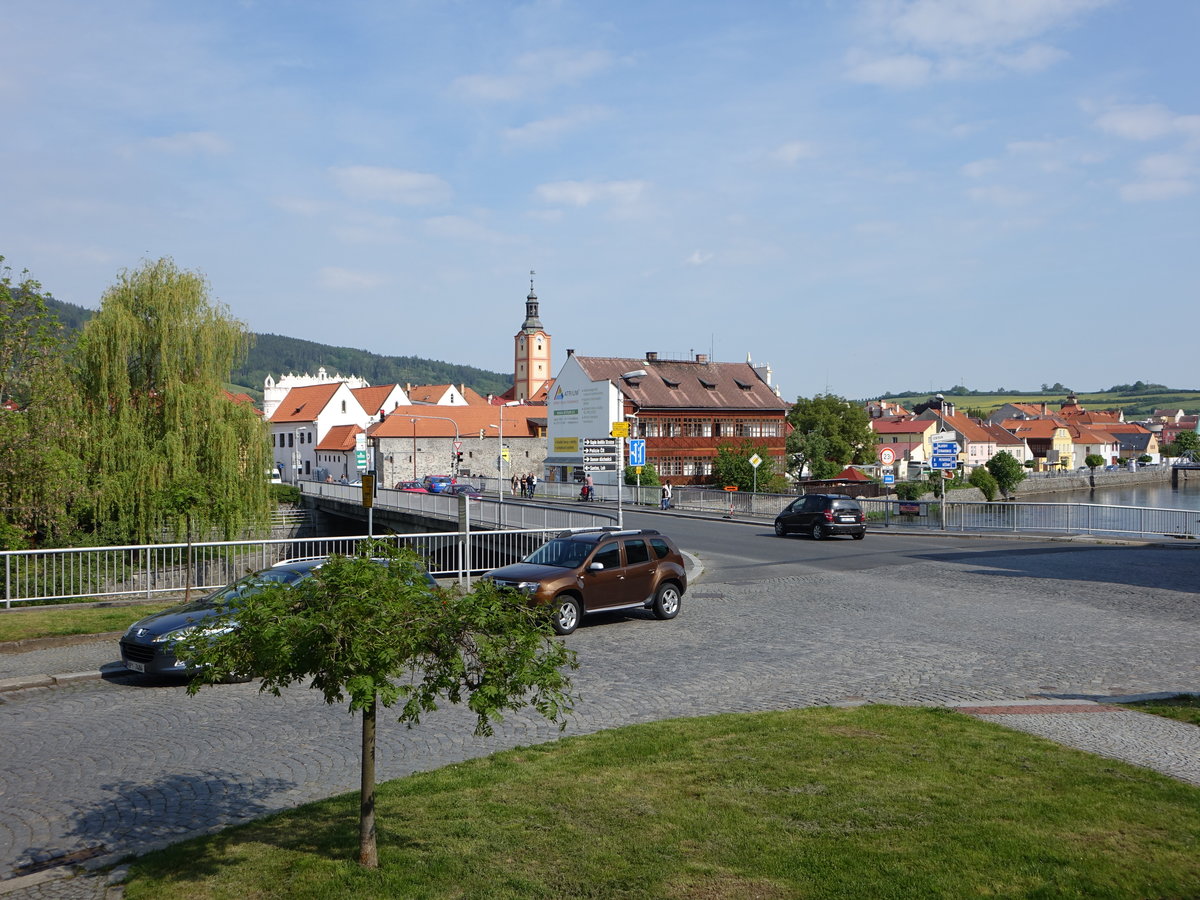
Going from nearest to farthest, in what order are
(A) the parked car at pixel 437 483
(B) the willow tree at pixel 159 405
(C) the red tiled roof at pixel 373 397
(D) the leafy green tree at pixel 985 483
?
(B) the willow tree at pixel 159 405
(A) the parked car at pixel 437 483
(D) the leafy green tree at pixel 985 483
(C) the red tiled roof at pixel 373 397

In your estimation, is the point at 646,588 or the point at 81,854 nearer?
the point at 81,854

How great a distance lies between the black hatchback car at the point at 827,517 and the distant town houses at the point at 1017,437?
3107 inches

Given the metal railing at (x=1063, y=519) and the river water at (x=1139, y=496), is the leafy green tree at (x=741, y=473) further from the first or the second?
the river water at (x=1139, y=496)

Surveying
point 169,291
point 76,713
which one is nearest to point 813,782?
point 76,713

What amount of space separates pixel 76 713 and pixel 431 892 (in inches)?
299

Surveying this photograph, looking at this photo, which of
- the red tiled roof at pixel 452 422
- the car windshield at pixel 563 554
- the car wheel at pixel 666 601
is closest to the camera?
the car windshield at pixel 563 554

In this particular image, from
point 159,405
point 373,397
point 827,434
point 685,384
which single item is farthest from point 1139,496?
point 159,405

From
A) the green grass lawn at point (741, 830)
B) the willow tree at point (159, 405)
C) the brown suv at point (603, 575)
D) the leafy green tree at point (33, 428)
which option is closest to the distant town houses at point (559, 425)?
the willow tree at point (159, 405)

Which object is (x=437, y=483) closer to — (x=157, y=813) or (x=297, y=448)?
(x=297, y=448)

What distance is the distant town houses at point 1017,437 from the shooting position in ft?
446


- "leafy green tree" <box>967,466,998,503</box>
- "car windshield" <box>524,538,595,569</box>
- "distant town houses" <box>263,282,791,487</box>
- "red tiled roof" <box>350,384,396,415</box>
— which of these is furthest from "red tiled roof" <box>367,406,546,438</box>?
"car windshield" <box>524,538,595,569</box>

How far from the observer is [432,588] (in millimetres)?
6129

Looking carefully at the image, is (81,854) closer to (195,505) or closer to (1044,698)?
(1044,698)

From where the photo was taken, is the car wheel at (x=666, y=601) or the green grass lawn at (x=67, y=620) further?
the car wheel at (x=666, y=601)
